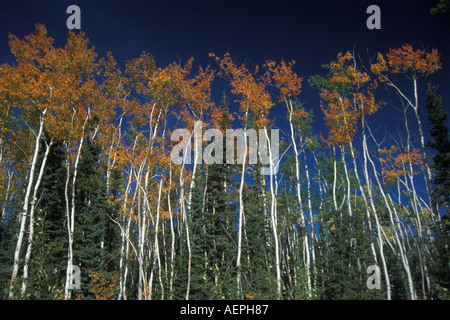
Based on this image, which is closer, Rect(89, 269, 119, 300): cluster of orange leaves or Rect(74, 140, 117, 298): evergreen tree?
Rect(89, 269, 119, 300): cluster of orange leaves

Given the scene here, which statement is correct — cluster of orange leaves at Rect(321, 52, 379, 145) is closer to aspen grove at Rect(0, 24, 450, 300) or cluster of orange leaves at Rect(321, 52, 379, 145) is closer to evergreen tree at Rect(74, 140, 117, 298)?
aspen grove at Rect(0, 24, 450, 300)

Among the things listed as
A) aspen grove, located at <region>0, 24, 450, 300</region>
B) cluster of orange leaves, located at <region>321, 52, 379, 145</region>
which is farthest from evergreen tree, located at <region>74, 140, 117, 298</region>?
cluster of orange leaves, located at <region>321, 52, 379, 145</region>

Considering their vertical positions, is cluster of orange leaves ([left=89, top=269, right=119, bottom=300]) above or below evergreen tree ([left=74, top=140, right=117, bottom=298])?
below

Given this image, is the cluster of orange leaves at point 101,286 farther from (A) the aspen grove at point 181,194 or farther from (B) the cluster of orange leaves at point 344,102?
(B) the cluster of orange leaves at point 344,102

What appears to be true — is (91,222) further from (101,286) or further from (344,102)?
(344,102)

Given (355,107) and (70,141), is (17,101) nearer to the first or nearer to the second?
(70,141)

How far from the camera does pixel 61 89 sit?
1158cm

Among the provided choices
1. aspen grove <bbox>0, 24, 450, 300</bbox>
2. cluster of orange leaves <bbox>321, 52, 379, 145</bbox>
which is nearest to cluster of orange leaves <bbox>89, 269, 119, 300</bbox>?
aspen grove <bbox>0, 24, 450, 300</bbox>

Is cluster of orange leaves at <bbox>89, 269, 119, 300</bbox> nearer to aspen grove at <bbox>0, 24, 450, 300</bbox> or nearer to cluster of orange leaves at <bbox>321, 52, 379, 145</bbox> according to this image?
aspen grove at <bbox>0, 24, 450, 300</bbox>

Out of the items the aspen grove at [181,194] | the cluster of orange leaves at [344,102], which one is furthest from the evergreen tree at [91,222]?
the cluster of orange leaves at [344,102]

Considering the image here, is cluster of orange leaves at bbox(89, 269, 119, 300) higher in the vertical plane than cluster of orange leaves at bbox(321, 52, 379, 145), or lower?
lower

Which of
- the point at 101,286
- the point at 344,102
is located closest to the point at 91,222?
the point at 101,286
